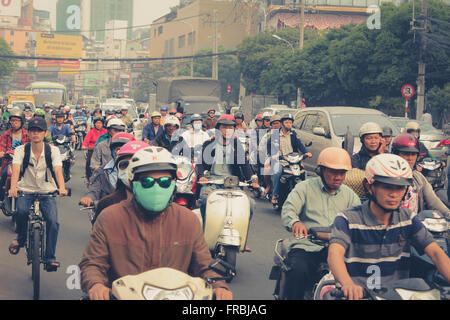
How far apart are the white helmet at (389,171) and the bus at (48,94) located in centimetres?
5212

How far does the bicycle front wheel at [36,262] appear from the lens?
672 cm

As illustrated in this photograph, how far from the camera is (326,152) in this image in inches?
225

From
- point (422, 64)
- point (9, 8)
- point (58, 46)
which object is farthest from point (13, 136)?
point (58, 46)

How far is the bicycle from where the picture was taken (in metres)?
6.74

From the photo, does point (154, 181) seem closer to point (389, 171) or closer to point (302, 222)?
point (389, 171)

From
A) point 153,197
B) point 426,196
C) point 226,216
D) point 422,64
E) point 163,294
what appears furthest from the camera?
point 422,64

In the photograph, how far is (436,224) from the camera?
17.5ft

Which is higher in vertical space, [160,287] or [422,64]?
[422,64]

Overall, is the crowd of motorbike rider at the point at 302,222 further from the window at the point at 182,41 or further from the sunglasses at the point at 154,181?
the window at the point at 182,41

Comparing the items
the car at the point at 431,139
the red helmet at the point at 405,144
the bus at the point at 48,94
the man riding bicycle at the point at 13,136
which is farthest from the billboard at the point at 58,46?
the red helmet at the point at 405,144

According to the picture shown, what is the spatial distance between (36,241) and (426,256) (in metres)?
3.66

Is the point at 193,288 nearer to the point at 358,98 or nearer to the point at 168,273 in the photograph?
the point at 168,273

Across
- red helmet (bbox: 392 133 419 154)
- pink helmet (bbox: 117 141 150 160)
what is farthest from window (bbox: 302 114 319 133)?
pink helmet (bbox: 117 141 150 160)
